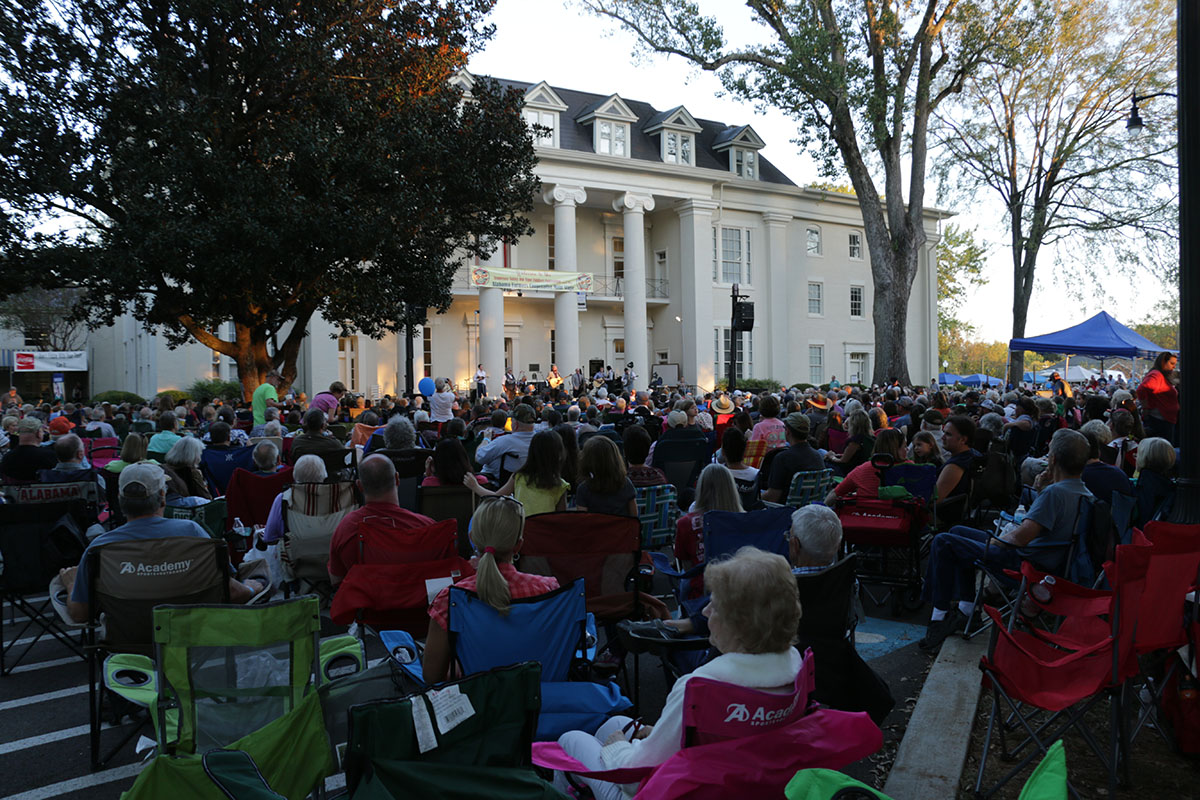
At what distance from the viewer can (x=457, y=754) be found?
7.81 feet

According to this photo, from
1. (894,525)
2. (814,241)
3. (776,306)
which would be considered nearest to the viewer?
(894,525)

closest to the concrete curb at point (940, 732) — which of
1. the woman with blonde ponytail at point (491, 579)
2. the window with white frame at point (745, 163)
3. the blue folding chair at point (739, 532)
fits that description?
the blue folding chair at point (739, 532)

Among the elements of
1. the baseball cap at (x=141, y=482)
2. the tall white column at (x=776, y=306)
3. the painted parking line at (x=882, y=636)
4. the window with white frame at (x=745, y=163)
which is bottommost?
the painted parking line at (x=882, y=636)

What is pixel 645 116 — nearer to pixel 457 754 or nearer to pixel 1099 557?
pixel 1099 557

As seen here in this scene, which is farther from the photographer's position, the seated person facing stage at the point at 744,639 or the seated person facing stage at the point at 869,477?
the seated person facing stage at the point at 869,477

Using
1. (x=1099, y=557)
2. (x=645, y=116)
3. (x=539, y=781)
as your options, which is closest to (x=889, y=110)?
(x=645, y=116)

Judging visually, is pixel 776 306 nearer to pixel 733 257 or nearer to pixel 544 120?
pixel 733 257

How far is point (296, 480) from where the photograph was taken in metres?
5.83

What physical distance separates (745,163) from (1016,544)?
35.6 meters

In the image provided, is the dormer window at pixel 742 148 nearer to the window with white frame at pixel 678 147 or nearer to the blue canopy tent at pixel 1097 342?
the window with white frame at pixel 678 147

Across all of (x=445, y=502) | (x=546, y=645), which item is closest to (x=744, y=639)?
(x=546, y=645)

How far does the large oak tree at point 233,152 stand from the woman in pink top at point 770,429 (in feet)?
30.9

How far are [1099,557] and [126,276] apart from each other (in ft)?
51.8

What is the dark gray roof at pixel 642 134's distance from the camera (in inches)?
1321
